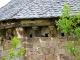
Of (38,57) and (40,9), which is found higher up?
(40,9)

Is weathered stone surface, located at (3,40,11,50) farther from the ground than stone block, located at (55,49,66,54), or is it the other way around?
stone block, located at (55,49,66,54)

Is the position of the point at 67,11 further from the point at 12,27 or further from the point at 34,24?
the point at 12,27

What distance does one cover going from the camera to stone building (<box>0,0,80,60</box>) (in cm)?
936

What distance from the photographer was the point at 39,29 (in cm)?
955

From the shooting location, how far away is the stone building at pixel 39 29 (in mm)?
9359

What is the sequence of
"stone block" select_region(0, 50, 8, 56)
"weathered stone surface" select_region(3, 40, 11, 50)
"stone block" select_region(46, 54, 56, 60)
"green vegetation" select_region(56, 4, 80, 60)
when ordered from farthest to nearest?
"stone block" select_region(0, 50, 8, 56), "weathered stone surface" select_region(3, 40, 11, 50), "stone block" select_region(46, 54, 56, 60), "green vegetation" select_region(56, 4, 80, 60)

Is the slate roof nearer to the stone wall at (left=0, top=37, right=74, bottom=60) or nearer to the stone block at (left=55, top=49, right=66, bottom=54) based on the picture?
the stone wall at (left=0, top=37, right=74, bottom=60)

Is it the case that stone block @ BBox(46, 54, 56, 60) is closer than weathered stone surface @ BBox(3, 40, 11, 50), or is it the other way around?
stone block @ BBox(46, 54, 56, 60)

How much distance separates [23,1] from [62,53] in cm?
257

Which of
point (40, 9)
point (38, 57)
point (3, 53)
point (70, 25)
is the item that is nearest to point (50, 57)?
point (38, 57)

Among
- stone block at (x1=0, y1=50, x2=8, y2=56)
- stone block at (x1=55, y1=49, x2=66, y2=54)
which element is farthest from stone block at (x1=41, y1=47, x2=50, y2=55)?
stone block at (x1=0, y1=50, x2=8, y2=56)

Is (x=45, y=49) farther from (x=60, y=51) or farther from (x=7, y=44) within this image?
(x=7, y=44)

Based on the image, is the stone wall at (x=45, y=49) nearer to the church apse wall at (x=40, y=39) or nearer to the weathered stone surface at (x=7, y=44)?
the church apse wall at (x=40, y=39)

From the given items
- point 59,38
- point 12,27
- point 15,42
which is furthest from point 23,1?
point 15,42
